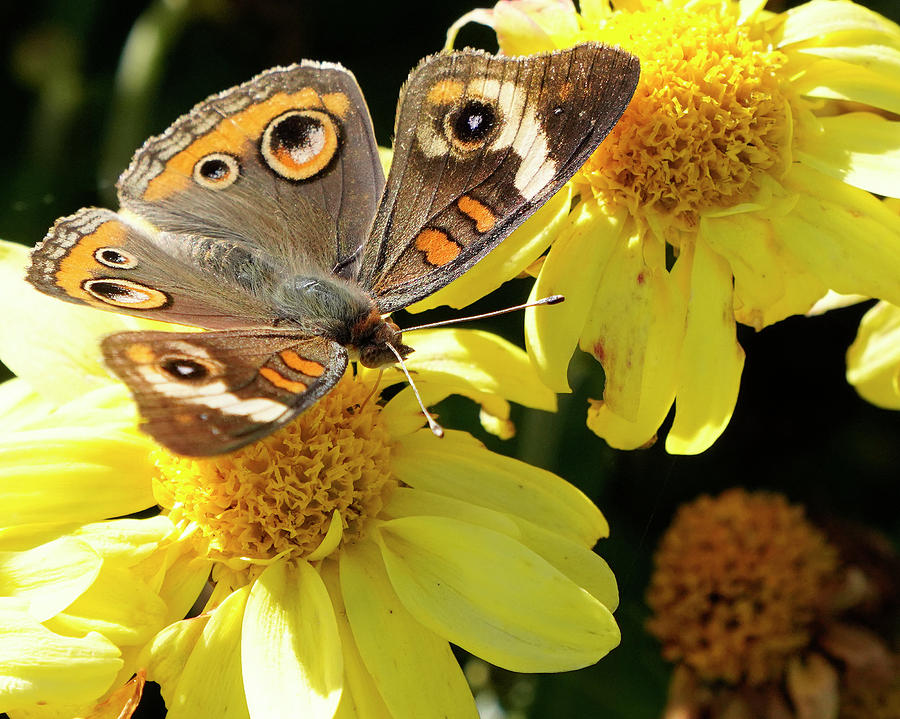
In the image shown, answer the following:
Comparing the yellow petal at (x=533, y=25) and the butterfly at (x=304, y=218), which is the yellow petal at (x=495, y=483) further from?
the yellow petal at (x=533, y=25)

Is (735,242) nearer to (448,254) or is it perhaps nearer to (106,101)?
(448,254)

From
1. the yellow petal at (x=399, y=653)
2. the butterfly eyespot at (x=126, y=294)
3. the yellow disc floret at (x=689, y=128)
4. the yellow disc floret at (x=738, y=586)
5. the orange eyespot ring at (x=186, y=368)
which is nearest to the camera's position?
the orange eyespot ring at (x=186, y=368)

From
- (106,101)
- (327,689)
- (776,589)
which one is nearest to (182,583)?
(327,689)

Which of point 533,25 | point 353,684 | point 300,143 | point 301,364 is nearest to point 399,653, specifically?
point 353,684

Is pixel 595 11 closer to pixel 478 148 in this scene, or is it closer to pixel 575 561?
pixel 478 148

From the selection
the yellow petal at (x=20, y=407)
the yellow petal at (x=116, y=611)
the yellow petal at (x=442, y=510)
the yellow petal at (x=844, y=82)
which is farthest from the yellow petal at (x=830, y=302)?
the yellow petal at (x=20, y=407)

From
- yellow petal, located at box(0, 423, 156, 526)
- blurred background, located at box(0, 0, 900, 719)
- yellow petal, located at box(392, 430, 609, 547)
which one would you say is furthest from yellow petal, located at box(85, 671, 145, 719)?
blurred background, located at box(0, 0, 900, 719)
